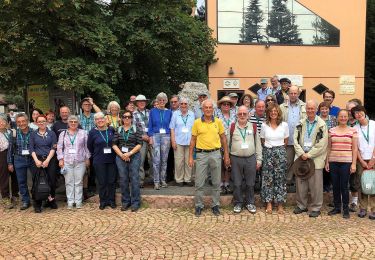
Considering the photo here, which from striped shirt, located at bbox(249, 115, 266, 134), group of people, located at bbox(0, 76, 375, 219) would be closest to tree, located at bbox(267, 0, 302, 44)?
group of people, located at bbox(0, 76, 375, 219)

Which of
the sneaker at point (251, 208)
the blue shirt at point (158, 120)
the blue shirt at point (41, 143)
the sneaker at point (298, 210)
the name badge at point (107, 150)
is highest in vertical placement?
the blue shirt at point (158, 120)

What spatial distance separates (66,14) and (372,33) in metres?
25.2

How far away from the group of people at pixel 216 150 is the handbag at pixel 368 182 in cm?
16

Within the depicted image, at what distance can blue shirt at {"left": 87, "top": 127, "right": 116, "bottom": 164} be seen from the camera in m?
7.30

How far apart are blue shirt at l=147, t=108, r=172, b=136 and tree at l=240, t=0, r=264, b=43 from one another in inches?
548

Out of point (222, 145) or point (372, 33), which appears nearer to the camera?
point (222, 145)

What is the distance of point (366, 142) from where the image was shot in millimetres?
6777

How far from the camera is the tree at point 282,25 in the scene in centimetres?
2078

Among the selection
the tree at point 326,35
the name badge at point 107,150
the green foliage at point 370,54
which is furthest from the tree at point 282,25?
the name badge at point 107,150

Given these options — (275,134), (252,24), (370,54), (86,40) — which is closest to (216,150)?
(275,134)

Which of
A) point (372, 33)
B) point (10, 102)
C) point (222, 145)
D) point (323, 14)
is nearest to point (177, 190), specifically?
point (222, 145)

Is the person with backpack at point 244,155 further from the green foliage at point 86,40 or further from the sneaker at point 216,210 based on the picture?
the green foliage at point 86,40

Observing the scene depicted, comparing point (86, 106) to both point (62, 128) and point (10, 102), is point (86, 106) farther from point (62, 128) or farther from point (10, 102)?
point (10, 102)

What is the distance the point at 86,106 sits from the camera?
7.91m
